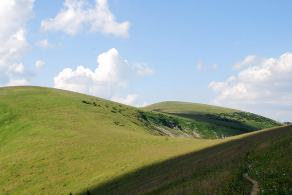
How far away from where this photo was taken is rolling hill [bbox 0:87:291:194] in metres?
52.3

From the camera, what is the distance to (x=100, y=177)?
6556 centimetres

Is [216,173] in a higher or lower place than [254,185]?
higher

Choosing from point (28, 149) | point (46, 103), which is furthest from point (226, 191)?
point (46, 103)

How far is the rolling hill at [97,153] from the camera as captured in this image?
5230 cm

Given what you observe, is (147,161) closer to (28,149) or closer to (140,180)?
(140,180)

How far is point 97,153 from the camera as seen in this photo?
8306cm

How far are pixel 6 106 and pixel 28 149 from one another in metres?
50.8

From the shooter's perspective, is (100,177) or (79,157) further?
(79,157)

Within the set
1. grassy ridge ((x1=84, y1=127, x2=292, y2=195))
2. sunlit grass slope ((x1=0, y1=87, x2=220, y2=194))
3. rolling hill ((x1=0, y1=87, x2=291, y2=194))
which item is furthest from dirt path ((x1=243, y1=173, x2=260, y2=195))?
sunlit grass slope ((x1=0, y1=87, x2=220, y2=194))

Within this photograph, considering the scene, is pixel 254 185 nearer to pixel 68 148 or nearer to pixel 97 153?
A: pixel 97 153

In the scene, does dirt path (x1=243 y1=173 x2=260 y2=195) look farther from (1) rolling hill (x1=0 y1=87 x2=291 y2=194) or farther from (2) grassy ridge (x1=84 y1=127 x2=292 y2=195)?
(1) rolling hill (x1=0 y1=87 x2=291 y2=194)

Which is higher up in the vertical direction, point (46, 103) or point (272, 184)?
point (46, 103)

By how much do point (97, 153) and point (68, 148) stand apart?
8627 millimetres

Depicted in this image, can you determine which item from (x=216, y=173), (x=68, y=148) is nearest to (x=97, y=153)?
(x=68, y=148)
